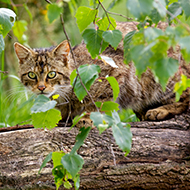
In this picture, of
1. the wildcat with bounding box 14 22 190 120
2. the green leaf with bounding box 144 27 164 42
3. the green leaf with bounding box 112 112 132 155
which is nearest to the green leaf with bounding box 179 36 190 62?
the green leaf with bounding box 144 27 164 42

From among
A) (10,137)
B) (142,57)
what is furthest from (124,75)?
(142,57)

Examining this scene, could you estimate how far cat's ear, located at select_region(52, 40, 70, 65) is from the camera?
7.83ft

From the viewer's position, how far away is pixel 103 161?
181cm

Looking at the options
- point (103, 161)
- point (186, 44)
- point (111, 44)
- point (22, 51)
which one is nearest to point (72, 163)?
point (111, 44)

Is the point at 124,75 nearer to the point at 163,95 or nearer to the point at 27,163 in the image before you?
the point at 163,95

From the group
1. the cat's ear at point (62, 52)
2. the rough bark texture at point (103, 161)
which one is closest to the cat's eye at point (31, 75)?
the cat's ear at point (62, 52)

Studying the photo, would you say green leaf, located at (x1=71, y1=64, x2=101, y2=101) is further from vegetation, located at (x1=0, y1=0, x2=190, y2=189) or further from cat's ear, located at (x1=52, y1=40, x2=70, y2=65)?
cat's ear, located at (x1=52, y1=40, x2=70, y2=65)

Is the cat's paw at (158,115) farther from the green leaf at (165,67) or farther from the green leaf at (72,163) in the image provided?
the green leaf at (165,67)

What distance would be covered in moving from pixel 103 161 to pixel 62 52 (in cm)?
110

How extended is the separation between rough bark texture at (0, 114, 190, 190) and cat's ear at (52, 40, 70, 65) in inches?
31.1

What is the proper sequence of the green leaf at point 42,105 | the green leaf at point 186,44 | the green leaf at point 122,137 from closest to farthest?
the green leaf at point 186,44, the green leaf at point 122,137, the green leaf at point 42,105

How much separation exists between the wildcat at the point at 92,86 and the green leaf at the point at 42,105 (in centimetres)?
113

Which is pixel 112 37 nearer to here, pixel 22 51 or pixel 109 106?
pixel 109 106

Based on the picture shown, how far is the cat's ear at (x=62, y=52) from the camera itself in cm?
239
